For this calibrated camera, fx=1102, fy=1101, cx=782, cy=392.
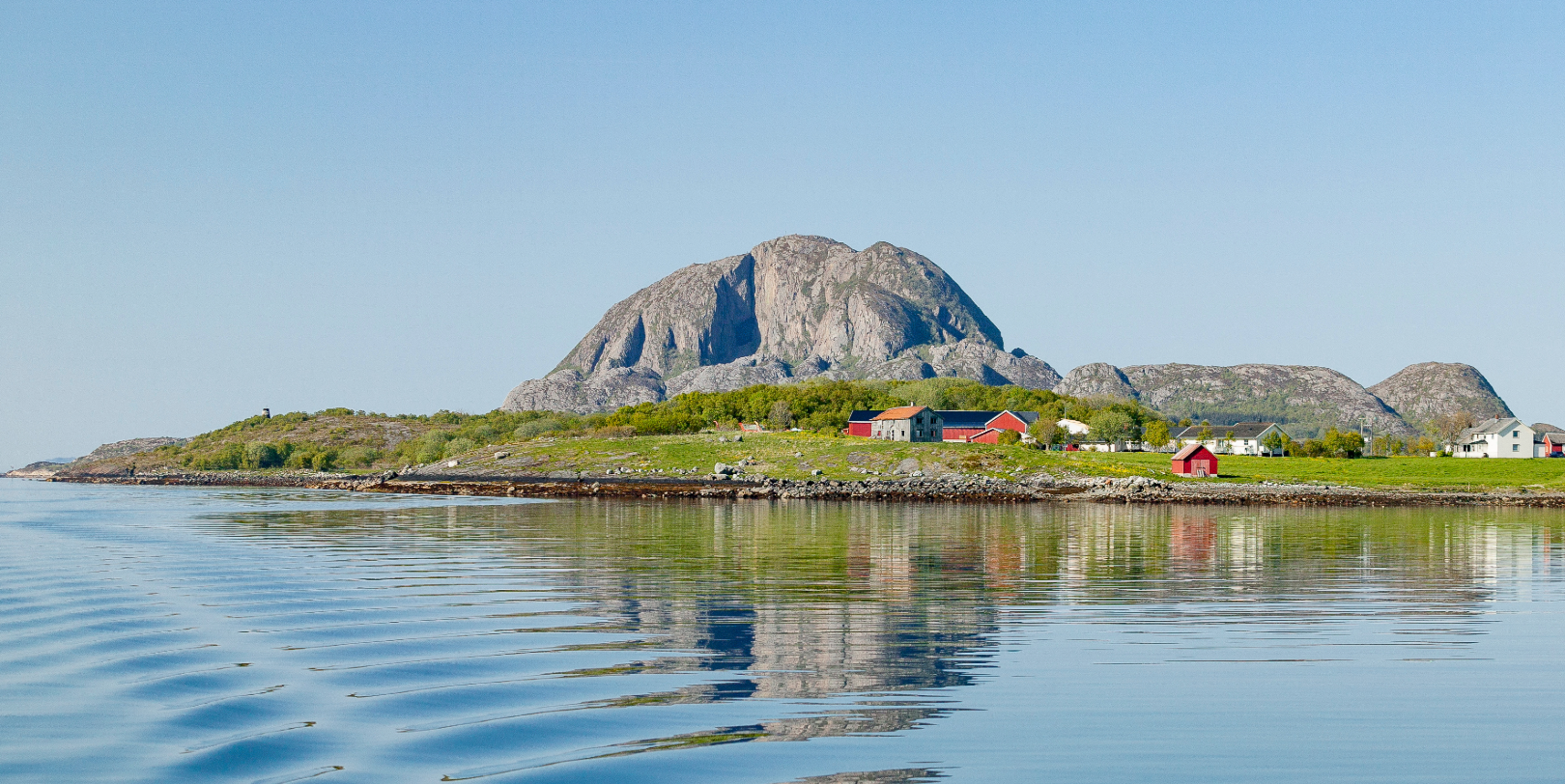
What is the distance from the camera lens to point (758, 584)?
23906 millimetres

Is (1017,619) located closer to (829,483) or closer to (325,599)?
(325,599)

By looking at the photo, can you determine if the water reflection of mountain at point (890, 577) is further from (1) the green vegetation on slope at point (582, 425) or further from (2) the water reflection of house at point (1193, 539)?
Result: (1) the green vegetation on slope at point (582, 425)

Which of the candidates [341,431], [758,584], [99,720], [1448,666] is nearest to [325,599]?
[758,584]

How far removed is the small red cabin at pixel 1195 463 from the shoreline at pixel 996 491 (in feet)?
24.0

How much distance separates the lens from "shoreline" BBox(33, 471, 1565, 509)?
78.2 m

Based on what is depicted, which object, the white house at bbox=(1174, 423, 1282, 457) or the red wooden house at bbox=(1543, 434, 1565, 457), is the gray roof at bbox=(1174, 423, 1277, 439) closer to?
the white house at bbox=(1174, 423, 1282, 457)

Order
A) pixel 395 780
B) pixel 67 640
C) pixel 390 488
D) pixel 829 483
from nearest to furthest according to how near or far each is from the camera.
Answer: pixel 395 780
pixel 67 640
pixel 829 483
pixel 390 488

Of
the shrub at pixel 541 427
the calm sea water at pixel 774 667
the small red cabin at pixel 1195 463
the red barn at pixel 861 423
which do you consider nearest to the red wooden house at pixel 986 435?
the red barn at pixel 861 423

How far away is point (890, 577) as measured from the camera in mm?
25672

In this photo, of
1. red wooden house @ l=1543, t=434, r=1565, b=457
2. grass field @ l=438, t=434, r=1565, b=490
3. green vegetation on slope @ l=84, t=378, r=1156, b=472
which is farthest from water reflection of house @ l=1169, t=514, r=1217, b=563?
red wooden house @ l=1543, t=434, r=1565, b=457

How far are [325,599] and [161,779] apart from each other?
1278cm

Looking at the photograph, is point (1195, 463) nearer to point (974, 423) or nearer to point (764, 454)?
point (764, 454)

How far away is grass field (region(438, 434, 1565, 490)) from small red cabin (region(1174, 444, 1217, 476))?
1.25 m

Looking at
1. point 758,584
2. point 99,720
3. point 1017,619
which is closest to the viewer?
point 99,720
